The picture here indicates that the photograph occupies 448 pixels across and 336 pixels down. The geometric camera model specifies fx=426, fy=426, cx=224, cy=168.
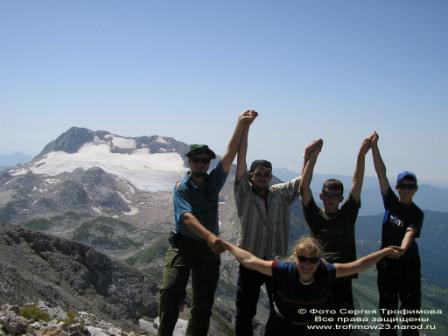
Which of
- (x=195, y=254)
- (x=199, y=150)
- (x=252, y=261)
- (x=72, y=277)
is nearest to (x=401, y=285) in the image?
(x=252, y=261)

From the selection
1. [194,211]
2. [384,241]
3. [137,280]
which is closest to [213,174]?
[194,211]

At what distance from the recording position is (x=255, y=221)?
861cm

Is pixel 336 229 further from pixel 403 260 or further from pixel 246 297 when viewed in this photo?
pixel 246 297

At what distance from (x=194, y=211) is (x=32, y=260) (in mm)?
26770

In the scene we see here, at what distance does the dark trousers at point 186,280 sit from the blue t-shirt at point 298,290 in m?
1.90

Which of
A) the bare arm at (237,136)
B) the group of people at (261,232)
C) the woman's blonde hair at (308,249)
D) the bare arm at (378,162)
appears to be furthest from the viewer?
A: the bare arm at (378,162)

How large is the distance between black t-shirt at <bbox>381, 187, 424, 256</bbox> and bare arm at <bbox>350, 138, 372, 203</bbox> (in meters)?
0.82

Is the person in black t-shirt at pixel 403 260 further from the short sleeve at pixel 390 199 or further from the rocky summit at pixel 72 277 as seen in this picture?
the rocky summit at pixel 72 277

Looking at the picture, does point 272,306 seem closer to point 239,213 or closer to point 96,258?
point 239,213

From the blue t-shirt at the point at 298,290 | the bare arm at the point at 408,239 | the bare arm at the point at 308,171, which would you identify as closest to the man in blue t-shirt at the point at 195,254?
the bare arm at the point at 308,171

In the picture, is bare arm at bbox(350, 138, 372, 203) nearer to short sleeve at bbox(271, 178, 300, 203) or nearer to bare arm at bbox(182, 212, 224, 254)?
short sleeve at bbox(271, 178, 300, 203)

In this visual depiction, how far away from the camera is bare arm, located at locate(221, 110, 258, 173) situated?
8.89 m

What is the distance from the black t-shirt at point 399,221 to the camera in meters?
9.00

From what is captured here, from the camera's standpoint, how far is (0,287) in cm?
1602
